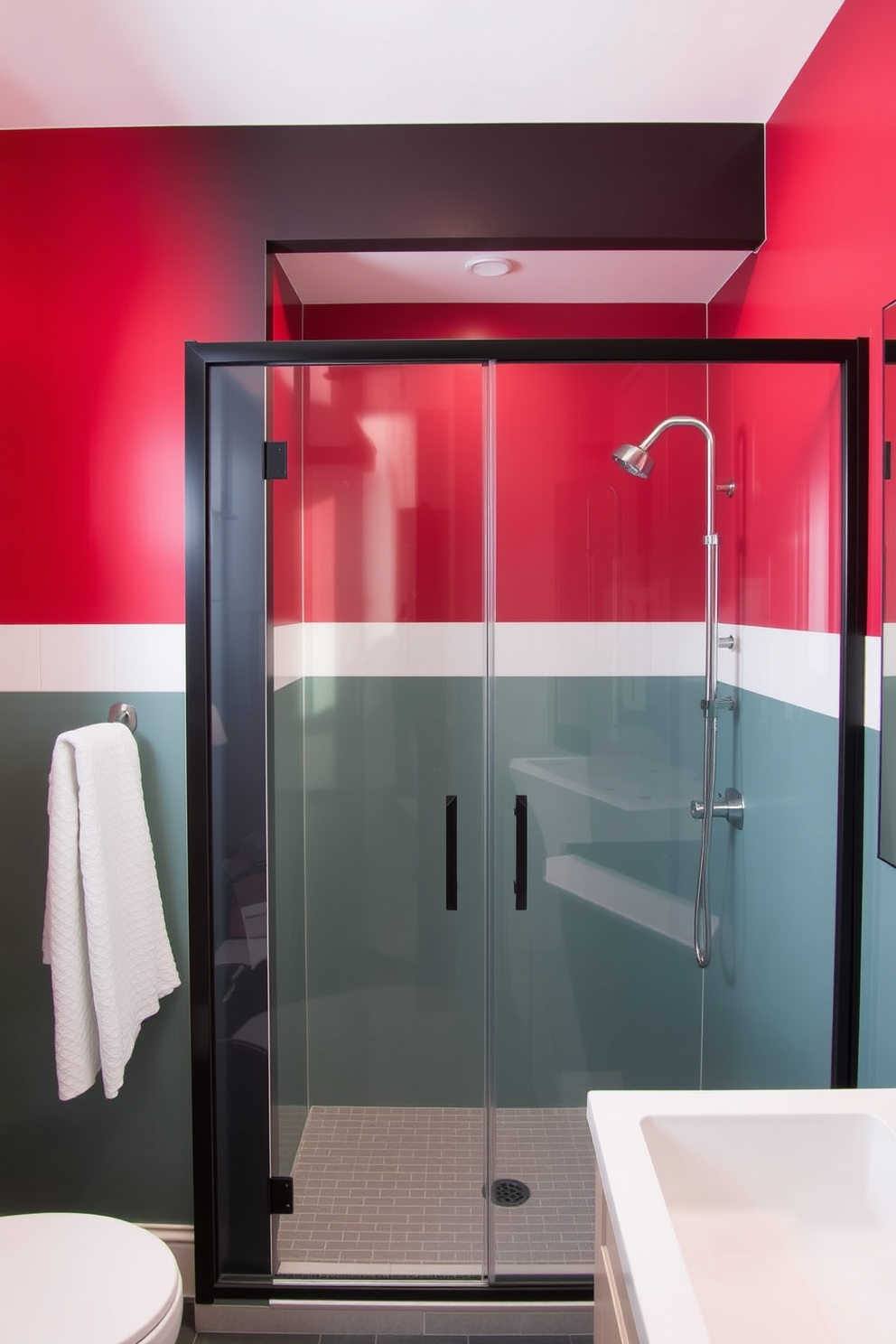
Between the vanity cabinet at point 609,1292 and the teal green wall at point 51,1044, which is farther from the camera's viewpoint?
the teal green wall at point 51,1044

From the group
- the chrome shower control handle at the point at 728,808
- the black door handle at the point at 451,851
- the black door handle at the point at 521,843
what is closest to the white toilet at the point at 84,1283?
the black door handle at the point at 451,851

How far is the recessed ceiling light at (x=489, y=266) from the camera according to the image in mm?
2334

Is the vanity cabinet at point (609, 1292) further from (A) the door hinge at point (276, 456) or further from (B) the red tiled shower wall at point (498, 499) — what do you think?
(A) the door hinge at point (276, 456)

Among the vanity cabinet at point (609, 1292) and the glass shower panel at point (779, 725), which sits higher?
the glass shower panel at point (779, 725)

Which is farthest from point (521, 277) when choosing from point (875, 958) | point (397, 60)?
point (875, 958)

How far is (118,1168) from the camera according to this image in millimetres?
2191

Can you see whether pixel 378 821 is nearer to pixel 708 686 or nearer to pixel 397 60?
pixel 708 686

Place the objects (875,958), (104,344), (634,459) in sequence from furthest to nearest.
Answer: (104,344) < (634,459) < (875,958)

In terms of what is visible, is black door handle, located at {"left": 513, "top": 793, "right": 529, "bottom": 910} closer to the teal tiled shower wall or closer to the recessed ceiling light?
the teal tiled shower wall

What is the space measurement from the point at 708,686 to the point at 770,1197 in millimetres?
1007

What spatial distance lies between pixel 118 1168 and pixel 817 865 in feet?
5.84

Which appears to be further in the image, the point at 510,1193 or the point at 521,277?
the point at 521,277

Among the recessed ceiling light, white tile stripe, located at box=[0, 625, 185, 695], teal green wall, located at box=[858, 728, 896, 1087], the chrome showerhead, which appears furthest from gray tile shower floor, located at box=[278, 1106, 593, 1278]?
the recessed ceiling light

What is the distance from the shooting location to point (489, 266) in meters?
2.38
